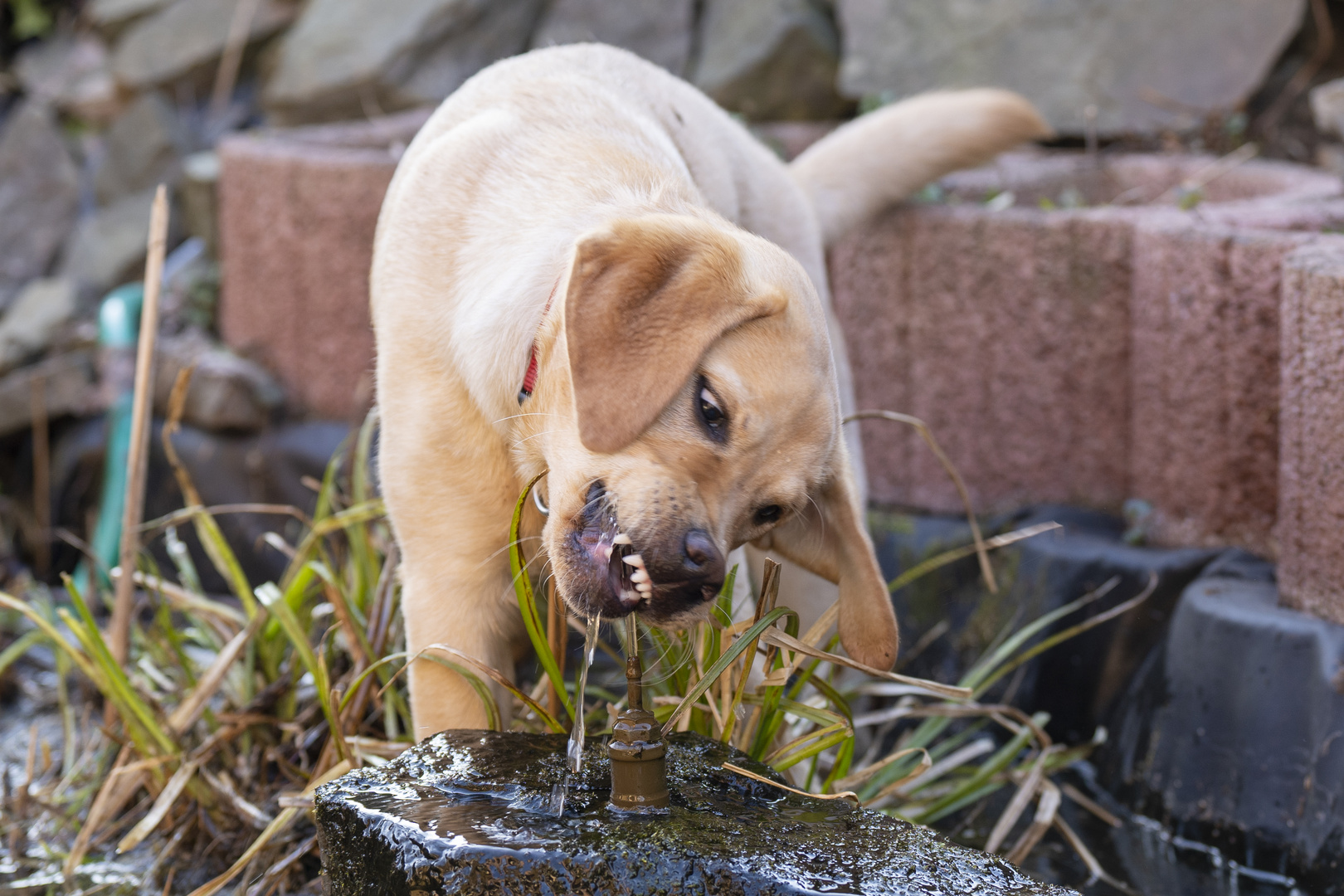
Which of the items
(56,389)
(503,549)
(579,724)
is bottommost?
(56,389)

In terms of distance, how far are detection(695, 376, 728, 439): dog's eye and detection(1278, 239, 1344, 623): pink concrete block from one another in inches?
65.8

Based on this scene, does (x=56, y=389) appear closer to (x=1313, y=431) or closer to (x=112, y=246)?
(x=112, y=246)

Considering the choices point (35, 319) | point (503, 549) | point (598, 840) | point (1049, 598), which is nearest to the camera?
point (598, 840)

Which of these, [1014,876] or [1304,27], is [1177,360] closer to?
[1014,876]

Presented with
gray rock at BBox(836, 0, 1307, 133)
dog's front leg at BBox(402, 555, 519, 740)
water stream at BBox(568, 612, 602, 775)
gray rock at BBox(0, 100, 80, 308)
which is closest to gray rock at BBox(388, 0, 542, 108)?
gray rock at BBox(836, 0, 1307, 133)

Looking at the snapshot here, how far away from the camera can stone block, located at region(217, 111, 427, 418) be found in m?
5.48

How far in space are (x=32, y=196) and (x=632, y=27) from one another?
379 centimetres

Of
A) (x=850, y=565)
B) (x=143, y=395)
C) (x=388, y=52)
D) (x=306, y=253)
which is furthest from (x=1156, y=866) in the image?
(x=388, y=52)

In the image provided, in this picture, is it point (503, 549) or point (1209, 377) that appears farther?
point (1209, 377)

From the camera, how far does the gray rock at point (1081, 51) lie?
525 cm

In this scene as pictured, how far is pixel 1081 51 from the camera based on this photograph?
549cm

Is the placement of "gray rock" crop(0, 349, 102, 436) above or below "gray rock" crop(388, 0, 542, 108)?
below

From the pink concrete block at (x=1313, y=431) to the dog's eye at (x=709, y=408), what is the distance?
65.8 inches

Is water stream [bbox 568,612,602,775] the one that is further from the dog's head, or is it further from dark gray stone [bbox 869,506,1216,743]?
dark gray stone [bbox 869,506,1216,743]
